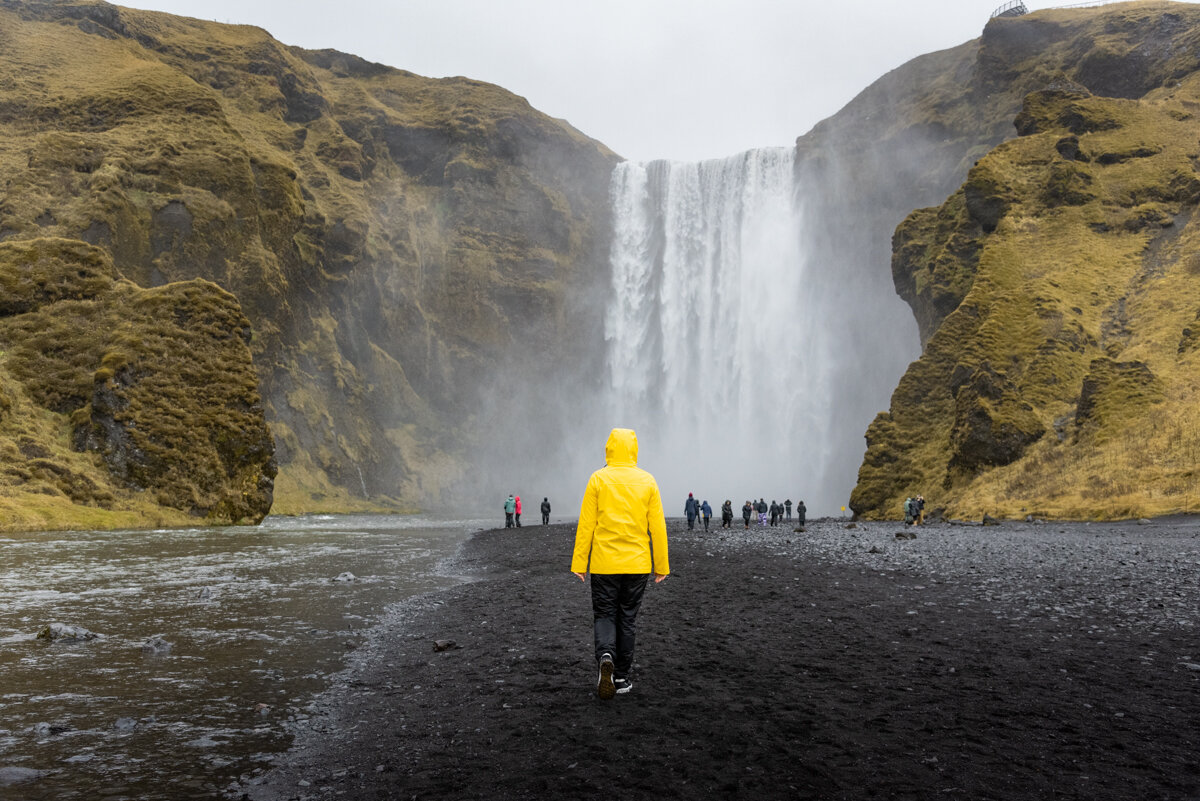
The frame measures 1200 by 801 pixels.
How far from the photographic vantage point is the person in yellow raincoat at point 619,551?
6375mm

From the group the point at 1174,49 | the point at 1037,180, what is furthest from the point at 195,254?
the point at 1174,49

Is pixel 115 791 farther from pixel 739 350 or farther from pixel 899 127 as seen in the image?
pixel 899 127

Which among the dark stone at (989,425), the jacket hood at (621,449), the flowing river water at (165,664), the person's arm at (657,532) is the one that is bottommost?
the flowing river water at (165,664)

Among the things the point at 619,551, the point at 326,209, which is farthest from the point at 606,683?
the point at 326,209

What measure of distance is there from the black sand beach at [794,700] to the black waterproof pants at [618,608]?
12.9 inches

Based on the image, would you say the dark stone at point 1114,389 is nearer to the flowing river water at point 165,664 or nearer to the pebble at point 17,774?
the flowing river water at point 165,664

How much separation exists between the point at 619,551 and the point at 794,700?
1.81 metres

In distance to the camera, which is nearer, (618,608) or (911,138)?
(618,608)

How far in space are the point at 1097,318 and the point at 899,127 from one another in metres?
48.9

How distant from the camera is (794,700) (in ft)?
19.2

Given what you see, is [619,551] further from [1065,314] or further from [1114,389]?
[1065,314]

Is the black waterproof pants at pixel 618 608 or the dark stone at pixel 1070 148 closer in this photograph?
the black waterproof pants at pixel 618 608

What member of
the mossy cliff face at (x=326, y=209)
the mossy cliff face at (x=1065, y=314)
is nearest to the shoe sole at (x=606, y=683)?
the mossy cliff face at (x=1065, y=314)

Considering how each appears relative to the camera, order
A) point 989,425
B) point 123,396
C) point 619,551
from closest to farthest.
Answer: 1. point 619,551
2. point 989,425
3. point 123,396
